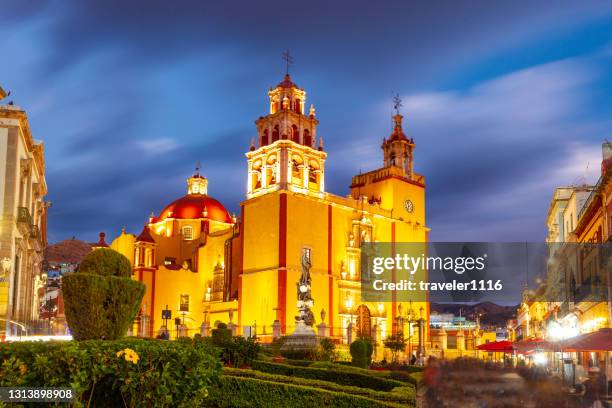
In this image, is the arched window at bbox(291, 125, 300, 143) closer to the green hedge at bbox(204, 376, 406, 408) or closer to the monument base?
the monument base

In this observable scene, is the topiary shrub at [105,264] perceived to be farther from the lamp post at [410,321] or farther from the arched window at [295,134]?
the arched window at [295,134]

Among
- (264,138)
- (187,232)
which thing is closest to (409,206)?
(264,138)

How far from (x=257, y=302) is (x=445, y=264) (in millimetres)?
28282

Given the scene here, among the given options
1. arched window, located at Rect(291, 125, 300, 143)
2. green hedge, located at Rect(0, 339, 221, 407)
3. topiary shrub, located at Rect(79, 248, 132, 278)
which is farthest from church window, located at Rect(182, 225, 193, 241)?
green hedge, located at Rect(0, 339, 221, 407)

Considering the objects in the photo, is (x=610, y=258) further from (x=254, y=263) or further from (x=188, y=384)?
(x=254, y=263)

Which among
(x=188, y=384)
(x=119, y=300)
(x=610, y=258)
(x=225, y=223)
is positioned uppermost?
(x=225, y=223)

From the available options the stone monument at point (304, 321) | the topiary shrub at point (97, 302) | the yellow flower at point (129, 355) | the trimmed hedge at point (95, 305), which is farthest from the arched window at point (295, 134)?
the yellow flower at point (129, 355)

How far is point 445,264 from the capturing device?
22.6 m

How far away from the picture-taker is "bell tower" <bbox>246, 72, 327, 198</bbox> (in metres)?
51.2

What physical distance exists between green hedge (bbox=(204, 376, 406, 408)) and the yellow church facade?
90.1ft

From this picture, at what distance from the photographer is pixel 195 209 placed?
66.3 m

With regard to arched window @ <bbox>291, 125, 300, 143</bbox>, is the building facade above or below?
below

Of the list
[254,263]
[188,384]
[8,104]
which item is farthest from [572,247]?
[188,384]

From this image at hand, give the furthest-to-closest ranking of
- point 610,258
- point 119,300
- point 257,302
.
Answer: point 257,302 < point 610,258 < point 119,300
